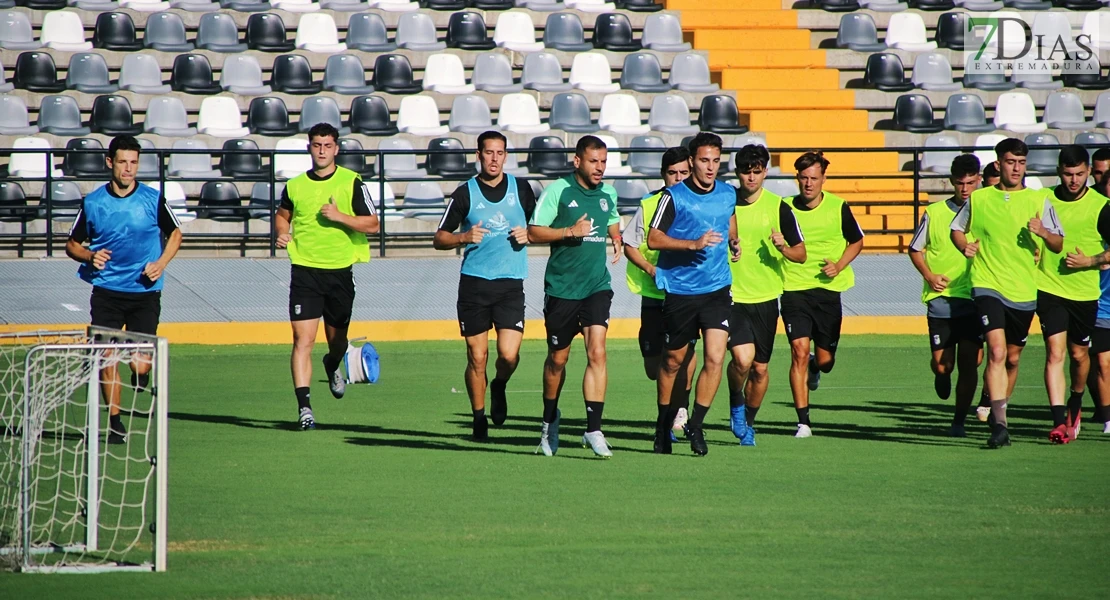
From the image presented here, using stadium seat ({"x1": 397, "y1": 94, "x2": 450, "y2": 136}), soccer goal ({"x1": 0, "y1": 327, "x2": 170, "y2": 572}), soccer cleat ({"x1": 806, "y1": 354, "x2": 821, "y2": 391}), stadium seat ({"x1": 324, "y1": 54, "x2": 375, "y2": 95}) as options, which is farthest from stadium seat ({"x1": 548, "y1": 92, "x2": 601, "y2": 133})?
soccer goal ({"x1": 0, "y1": 327, "x2": 170, "y2": 572})

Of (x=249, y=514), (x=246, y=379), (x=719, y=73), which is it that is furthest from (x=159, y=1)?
(x=249, y=514)

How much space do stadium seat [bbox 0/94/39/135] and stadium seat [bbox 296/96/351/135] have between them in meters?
4.11

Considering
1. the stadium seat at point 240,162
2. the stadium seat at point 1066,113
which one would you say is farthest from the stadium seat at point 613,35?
the stadium seat at point 1066,113

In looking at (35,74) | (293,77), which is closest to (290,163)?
(293,77)

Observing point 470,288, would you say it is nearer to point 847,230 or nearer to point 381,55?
point 847,230

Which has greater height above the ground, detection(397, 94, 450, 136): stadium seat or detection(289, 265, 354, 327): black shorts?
detection(397, 94, 450, 136): stadium seat

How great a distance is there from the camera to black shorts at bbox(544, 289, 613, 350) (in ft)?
32.2

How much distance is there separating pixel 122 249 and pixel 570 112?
13.6m

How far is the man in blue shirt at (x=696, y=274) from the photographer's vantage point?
9555 millimetres

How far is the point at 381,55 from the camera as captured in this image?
24266mm

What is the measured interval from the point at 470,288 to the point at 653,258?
158 cm

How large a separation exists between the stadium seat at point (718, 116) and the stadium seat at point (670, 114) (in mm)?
238

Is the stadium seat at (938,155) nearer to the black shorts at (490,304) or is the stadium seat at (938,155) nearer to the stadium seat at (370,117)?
the stadium seat at (370,117)

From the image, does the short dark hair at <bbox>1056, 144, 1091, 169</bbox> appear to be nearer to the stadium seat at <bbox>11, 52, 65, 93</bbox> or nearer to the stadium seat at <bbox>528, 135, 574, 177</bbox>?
the stadium seat at <bbox>528, 135, 574, 177</bbox>
